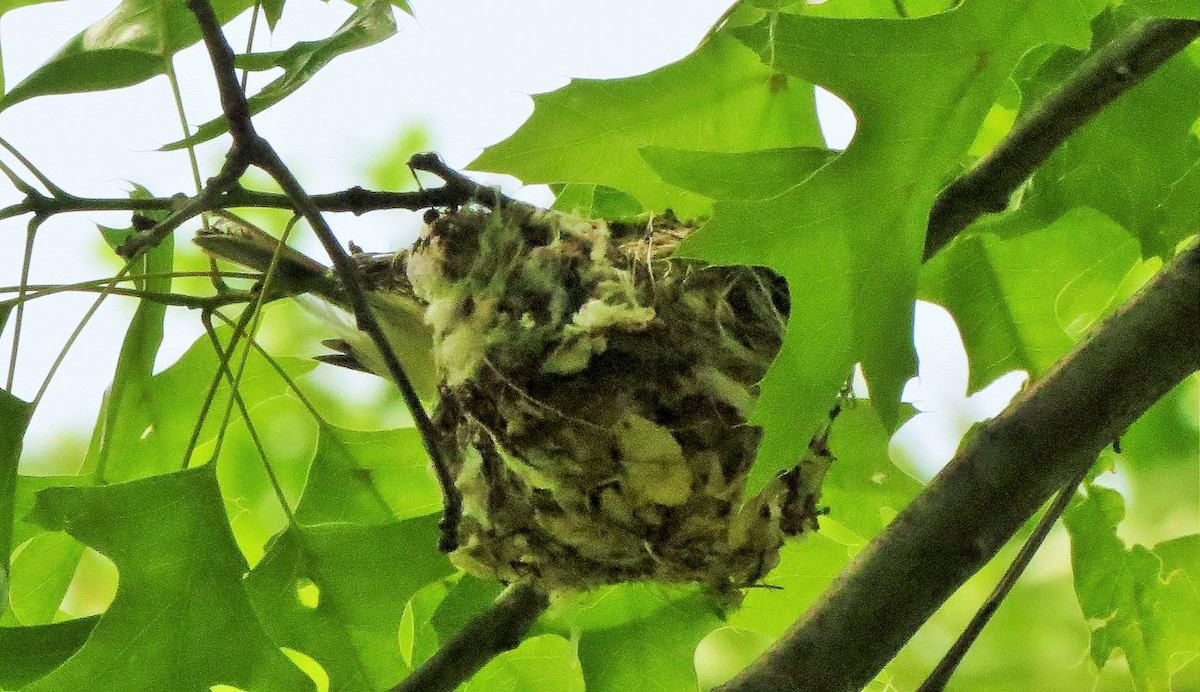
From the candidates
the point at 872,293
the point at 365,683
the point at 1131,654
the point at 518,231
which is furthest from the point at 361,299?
the point at 1131,654

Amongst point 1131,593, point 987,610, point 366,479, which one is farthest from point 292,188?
point 1131,593

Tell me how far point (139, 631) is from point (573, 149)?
543mm

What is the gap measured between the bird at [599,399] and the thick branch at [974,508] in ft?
0.39

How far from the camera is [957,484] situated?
0.72 m

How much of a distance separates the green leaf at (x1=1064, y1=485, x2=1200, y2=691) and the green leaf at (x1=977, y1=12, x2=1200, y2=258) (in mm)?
328

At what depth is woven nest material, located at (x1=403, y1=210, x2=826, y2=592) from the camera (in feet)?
2.55

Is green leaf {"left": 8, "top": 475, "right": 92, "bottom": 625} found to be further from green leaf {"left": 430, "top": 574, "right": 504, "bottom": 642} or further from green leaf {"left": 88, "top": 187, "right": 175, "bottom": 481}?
green leaf {"left": 430, "top": 574, "right": 504, "bottom": 642}

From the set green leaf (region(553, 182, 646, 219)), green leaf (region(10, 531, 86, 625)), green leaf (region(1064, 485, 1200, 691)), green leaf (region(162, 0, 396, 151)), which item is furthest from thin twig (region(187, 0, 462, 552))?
green leaf (region(1064, 485, 1200, 691))

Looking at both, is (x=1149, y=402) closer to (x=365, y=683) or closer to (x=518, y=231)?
(x=518, y=231)

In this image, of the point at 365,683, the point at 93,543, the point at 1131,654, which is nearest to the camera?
the point at 93,543

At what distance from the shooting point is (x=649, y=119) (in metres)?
0.84

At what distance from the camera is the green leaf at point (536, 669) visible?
3.74 ft

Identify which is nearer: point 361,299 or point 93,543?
point 361,299

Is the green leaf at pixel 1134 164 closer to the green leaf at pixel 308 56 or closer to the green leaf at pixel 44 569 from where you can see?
the green leaf at pixel 308 56
